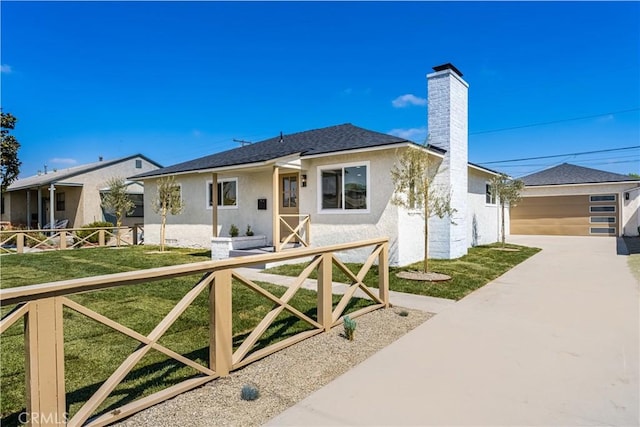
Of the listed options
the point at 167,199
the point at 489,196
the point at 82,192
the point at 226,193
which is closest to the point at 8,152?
the point at 82,192

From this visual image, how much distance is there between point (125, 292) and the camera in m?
6.78

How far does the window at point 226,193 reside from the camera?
541 inches

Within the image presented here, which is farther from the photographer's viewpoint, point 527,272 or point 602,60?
point 602,60

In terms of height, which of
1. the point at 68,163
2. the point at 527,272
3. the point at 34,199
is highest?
the point at 68,163

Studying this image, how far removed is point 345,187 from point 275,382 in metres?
7.84

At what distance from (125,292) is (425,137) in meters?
8.06

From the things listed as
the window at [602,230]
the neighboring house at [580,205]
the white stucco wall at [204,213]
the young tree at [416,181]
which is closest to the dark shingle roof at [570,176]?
the neighboring house at [580,205]

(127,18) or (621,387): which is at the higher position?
(127,18)

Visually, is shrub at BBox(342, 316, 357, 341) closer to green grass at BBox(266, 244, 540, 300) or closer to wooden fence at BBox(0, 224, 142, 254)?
green grass at BBox(266, 244, 540, 300)

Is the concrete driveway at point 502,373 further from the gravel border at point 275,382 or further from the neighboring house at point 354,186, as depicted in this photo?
the neighboring house at point 354,186

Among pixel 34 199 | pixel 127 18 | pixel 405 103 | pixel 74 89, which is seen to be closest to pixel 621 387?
pixel 127 18

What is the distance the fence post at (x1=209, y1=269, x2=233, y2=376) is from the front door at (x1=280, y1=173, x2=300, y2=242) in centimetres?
871

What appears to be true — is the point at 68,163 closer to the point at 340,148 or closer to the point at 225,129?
the point at 225,129

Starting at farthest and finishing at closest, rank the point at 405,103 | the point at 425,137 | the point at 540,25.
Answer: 1. the point at 405,103
2. the point at 540,25
3. the point at 425,137
